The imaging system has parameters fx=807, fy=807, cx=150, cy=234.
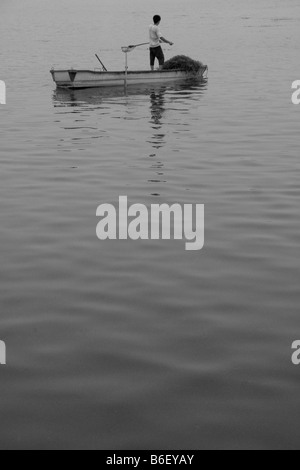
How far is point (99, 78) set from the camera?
26.3 metres

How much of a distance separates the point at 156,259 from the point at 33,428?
3.78m

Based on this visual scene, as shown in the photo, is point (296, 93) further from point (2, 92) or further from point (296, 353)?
point (296, 353)

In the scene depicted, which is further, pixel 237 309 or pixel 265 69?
pixel 265 69

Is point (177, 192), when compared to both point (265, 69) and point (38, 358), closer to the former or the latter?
point (38, 358)

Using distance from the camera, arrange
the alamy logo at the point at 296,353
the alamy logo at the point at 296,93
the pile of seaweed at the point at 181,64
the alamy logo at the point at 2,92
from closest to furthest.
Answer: the alamy logo at the point at 296,353
the alamy logo at the point at 296,93
the alamy logo at the point at 2,92
the pile of seaweed at the point at 181,64

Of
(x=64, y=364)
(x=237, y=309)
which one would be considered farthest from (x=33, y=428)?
(x=237, y=309)

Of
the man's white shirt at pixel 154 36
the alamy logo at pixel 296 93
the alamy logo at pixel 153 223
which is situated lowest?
the alamy logo at pixel 153 223

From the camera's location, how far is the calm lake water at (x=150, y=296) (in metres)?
5.42

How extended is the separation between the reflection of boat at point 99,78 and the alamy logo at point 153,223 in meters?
15.3

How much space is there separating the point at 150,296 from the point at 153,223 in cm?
273

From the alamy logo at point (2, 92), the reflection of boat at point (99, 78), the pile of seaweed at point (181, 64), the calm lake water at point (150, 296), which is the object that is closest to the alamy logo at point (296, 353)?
the calm lake water at point (150, 296)

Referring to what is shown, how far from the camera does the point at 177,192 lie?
476 inches

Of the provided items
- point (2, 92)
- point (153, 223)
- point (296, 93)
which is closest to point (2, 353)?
point (153, 223)

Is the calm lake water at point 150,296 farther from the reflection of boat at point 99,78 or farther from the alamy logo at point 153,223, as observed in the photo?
the reflection of boat at point 99,78
